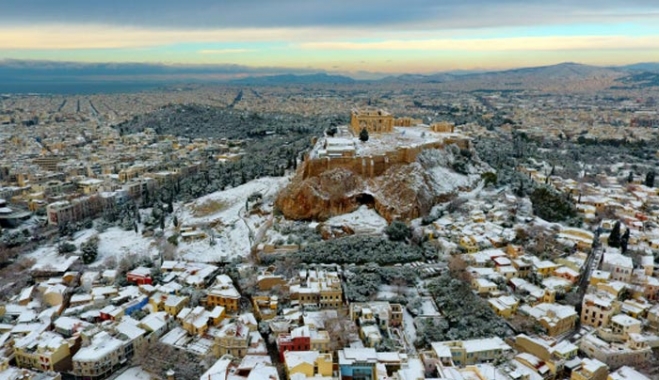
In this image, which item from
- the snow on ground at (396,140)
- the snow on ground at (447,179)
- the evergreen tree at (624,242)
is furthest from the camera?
the snow on ground at (396,140)

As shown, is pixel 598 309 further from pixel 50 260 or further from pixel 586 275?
pixel 50 260

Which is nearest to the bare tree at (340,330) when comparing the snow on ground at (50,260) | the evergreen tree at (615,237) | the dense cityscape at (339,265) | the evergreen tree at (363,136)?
the dense cityscape at (339,265)

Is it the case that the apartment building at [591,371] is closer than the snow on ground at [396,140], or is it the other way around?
the apartment building at [591,371]

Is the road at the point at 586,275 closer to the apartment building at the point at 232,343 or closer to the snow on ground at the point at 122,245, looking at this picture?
the apartment building at the point at 232,343

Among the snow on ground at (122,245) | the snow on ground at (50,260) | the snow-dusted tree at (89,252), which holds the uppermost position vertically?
the snow-dusted tree at (89,252)

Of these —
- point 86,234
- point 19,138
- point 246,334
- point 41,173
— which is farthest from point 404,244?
point 19,138

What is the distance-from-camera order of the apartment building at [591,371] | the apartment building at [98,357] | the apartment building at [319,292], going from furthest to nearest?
the apartment building at [319,292] → the apartment building at [98,357] → the apartment building at [591,371]
